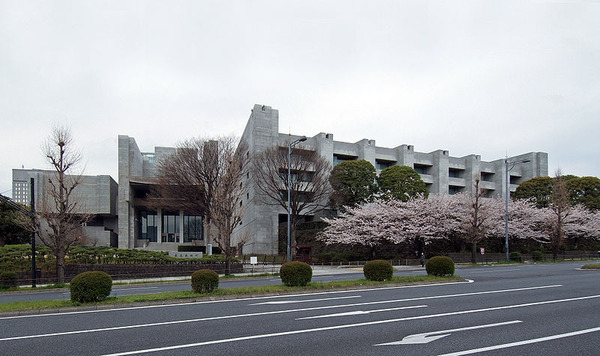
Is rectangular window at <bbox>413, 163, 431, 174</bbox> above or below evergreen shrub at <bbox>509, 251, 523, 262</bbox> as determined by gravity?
above

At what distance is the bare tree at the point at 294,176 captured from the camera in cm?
3978

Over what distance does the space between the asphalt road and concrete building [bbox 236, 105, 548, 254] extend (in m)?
29.6

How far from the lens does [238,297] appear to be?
14344 mm

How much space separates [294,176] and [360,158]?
15.1 m

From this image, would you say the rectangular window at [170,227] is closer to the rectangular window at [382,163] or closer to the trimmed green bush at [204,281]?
the rectangular window at [382,163]

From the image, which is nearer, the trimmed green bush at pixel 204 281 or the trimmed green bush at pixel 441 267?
the trimmed green bush at pixel 204 281

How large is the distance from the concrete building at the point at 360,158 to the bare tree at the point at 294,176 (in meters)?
2.59

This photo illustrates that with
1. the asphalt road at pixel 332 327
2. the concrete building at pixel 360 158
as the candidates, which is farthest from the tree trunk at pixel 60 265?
Answer: the concrete building at pixel 360 158

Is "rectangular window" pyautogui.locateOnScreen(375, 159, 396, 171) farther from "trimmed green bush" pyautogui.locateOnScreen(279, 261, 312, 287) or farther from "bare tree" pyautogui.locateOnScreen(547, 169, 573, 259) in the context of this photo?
"trimmed green bush" pyautogui.locateOnScreen(279, 261, 312, 287)

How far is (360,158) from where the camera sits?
174ft

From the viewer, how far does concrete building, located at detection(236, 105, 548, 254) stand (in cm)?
4678

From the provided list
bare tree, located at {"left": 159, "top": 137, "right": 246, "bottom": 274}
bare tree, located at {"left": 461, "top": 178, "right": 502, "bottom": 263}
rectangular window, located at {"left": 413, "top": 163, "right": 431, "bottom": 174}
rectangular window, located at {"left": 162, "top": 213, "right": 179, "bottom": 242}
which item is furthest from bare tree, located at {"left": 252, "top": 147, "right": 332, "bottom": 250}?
rectangular window, located at {"left": 162, "top": 213, "right": 179, "bottom": 242}

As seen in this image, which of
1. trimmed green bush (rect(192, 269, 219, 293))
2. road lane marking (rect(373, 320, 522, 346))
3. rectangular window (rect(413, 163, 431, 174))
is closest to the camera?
road lane marking (rect(373, 320, 522, 346))

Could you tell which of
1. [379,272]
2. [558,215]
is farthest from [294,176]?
[558,215]
